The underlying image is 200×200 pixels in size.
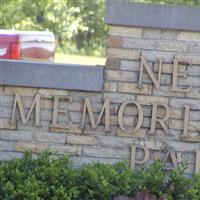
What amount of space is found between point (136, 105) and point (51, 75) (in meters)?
0.74

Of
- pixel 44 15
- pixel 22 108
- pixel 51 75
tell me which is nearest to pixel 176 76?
pixel 51 75

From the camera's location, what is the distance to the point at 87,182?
4789 millimetres

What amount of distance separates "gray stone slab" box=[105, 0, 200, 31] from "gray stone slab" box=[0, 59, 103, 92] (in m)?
0.46

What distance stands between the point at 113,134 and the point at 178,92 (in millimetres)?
637

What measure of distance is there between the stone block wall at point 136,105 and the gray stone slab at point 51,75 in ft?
0.19

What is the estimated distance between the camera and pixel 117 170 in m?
5.01

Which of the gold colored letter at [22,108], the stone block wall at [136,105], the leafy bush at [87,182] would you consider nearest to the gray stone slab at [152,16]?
the stone block wall at [136,105]

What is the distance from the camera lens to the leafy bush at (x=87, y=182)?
4652 mm

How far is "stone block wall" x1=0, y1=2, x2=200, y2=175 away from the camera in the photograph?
5258mm

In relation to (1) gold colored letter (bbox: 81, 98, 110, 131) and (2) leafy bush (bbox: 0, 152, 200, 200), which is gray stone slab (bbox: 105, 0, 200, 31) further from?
(2) leafy bush (bbox: 0, 152, 200, 200)

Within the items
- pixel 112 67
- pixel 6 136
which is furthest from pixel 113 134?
pixel 6 136

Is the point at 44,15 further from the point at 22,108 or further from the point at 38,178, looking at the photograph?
the point at 38,178

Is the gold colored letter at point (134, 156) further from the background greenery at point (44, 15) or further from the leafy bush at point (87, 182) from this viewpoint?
the background greenery at point (44, 15)

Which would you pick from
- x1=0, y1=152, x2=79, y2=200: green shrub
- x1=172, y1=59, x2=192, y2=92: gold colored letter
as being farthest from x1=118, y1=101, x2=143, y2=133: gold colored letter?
x1=0, y1=152, x2=79, y2=200: green shrub
